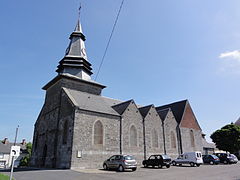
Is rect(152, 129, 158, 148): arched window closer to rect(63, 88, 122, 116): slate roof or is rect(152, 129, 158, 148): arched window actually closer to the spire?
rect(63, 88, 122, 116): slate roof

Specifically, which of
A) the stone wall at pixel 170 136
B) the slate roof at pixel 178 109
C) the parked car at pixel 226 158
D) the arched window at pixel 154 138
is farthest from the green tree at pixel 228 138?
the arched window at pixel 154 138

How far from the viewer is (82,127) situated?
21078 millimetres

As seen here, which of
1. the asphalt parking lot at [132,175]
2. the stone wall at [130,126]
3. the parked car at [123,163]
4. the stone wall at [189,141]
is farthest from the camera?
the stone wall at [189,141]

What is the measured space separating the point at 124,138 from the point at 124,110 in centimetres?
379

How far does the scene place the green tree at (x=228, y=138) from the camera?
37469 mm

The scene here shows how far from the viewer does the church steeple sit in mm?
28312

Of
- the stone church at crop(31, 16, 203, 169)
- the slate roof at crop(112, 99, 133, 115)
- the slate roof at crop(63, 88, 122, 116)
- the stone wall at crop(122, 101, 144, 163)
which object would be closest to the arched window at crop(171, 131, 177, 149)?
the stone church at crop(31, 16, 203, 169)

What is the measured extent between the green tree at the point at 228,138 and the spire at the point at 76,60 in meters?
29.7

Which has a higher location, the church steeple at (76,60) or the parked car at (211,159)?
the church steeple at (76,60)

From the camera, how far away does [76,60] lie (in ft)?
94.8

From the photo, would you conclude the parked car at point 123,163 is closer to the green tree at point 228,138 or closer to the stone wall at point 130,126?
the stone wall at point 130,126

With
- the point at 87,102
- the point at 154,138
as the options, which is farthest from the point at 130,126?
the point at 87,102

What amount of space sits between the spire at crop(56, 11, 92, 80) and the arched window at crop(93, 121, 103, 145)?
8689 millimetres

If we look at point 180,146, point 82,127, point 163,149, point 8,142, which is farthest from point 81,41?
point 8,142
